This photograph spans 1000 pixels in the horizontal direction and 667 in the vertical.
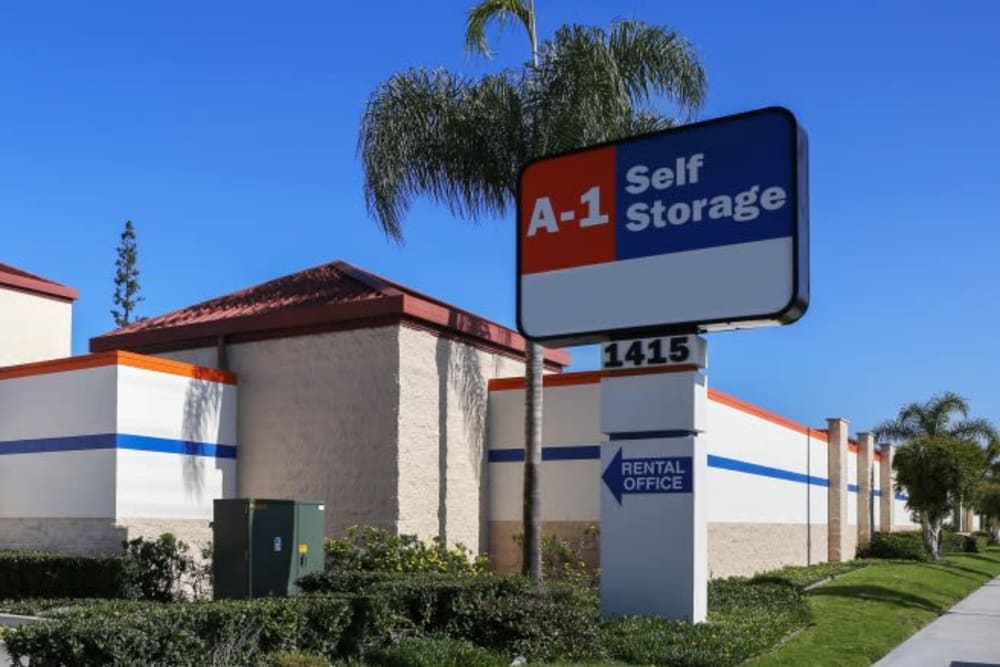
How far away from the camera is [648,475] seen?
13773mm

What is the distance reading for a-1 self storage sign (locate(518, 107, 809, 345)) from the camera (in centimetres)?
1303

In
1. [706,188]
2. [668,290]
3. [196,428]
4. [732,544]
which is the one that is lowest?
[732,544]

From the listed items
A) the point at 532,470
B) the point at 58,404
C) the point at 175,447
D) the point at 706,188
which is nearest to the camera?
the point at 706,188

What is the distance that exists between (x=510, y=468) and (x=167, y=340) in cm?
807

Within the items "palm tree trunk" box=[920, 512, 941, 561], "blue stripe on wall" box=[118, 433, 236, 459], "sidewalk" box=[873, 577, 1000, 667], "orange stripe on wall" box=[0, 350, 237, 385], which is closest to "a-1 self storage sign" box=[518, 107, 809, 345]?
"sidewalk" box=[873, 577, 1000, 667]

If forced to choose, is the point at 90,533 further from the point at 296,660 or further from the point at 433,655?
the point at 433,655

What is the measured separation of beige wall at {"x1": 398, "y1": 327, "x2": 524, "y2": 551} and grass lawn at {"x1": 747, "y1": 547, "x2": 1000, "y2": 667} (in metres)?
7.04

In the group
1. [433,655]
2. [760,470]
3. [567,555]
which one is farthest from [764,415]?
[433,655]

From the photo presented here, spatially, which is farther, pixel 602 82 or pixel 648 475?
pixel 602 82

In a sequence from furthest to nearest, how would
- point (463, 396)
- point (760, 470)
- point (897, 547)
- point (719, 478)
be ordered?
point (897, 547) → point (760, 470) → point (719, 478) → point (463, 396)

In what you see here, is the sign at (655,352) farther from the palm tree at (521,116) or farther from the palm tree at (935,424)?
the palm tree at (935,424)

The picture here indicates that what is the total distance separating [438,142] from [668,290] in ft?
28.5

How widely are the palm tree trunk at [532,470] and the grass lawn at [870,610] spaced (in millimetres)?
4940

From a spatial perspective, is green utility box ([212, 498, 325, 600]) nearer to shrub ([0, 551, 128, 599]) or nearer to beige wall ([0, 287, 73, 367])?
shrub ([0, 551, 128, 599])
